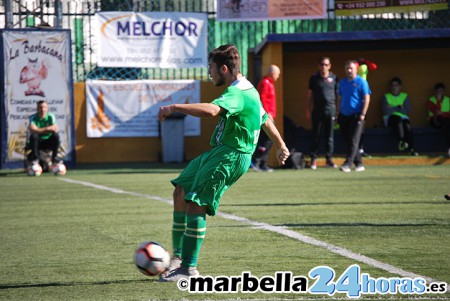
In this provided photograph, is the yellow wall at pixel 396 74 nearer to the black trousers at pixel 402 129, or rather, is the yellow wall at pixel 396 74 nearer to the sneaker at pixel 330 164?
the black trousers at pixel 402 129

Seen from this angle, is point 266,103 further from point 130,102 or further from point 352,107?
point 130,102

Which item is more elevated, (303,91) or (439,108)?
(303,91)

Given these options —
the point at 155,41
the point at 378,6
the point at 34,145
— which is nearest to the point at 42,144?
the point at 34,145

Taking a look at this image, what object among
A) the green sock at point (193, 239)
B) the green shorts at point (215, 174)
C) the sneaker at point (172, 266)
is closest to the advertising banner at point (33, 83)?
the sneaker at point (172, 266)

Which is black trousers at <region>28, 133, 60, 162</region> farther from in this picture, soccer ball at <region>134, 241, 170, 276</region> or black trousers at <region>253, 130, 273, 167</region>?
soccer ball at <region>134, 241, 170, 276</region>

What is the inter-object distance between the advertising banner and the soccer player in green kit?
14.7 metres

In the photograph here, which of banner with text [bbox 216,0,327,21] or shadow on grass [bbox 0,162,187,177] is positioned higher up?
banner with text [bbox 216,0,327,21]

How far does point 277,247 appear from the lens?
8.45 meters

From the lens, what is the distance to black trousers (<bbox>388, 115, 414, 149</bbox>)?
22.7 meters

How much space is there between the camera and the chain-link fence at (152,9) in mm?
23453

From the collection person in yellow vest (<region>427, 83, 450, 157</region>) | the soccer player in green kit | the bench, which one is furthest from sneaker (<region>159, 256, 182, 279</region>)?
person in yellow vest (<region>427, 83, 450, 157</region>)

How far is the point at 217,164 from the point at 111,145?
17.6 metres

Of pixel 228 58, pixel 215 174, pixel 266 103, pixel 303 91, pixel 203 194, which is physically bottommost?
pixel 303 91

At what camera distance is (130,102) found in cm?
2422
